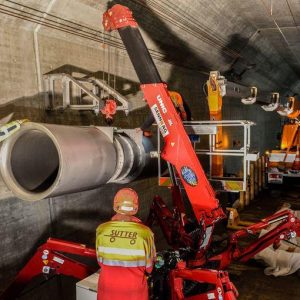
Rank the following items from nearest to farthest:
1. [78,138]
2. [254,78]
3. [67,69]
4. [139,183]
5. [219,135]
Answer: [78,138] → [67,69] → [219,135] → [139,183] → [254,78]

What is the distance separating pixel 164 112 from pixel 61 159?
1661mm

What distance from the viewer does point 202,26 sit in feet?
28.0

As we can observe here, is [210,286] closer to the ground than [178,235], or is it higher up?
closer to the ground

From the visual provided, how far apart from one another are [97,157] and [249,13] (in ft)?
23.5

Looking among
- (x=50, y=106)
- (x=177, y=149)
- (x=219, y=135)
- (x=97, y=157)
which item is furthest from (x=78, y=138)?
(x=219, y=135)

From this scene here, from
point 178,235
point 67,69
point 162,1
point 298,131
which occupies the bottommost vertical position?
point 178,235

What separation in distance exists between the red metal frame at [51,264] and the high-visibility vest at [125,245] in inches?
34.4

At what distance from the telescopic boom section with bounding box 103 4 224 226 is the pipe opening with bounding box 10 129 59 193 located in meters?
1.38

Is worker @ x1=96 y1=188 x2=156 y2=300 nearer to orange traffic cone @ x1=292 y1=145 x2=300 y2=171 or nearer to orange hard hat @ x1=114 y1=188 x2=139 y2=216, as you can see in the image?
orange hard hat @ x1=114 y1=188 x2=139 y2=216

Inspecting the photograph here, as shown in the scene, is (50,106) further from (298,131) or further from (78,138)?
(298,131)

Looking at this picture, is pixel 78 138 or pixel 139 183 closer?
pixel 78 138

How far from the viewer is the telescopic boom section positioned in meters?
4.21

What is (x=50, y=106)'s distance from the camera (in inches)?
209

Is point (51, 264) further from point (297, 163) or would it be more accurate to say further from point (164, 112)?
point (297, 163)
